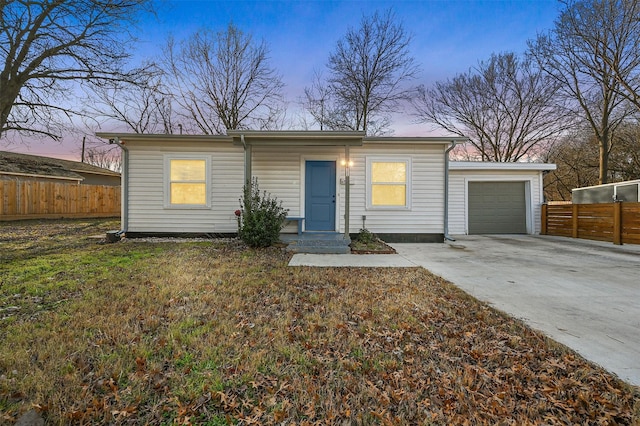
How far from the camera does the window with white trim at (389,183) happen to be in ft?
26.9

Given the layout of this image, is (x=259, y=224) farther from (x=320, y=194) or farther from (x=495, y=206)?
(x=495, y=206)

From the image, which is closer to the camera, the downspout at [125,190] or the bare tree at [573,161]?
the downspout at [125,190]

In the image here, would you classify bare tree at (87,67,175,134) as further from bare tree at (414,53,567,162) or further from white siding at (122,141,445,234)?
bare tree at (414,53,567,162)

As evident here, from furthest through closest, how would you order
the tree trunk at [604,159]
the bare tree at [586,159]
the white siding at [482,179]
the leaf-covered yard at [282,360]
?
the bare tree at [586,159], the tree trunk at [604,159], the white siding at [482,179], the leaf-covered yard at [282,360]

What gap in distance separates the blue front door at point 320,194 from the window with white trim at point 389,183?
109 centimetres

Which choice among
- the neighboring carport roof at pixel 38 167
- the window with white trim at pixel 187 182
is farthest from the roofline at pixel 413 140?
the neighboring carport roof at pixel 38 167

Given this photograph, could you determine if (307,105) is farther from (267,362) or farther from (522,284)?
(267,362)

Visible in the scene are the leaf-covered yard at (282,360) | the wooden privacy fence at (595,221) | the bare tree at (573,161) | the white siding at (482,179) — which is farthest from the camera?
the bare tree at (573,161)

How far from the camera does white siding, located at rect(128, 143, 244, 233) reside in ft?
27.0

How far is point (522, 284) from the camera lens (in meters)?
4.19

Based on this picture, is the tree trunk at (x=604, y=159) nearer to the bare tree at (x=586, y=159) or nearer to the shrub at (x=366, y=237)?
the bare tree at (x=586, y=159)

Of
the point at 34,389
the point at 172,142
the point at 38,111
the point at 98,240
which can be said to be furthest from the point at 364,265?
the point at 38,111

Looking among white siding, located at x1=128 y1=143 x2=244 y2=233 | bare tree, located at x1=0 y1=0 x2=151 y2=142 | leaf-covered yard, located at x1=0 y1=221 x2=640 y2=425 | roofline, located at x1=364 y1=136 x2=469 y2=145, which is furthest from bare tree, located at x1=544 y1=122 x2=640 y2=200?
bare tree, located at x1=0 y1=0 x2=151 y2=142

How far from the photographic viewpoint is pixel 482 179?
34.6 feet
